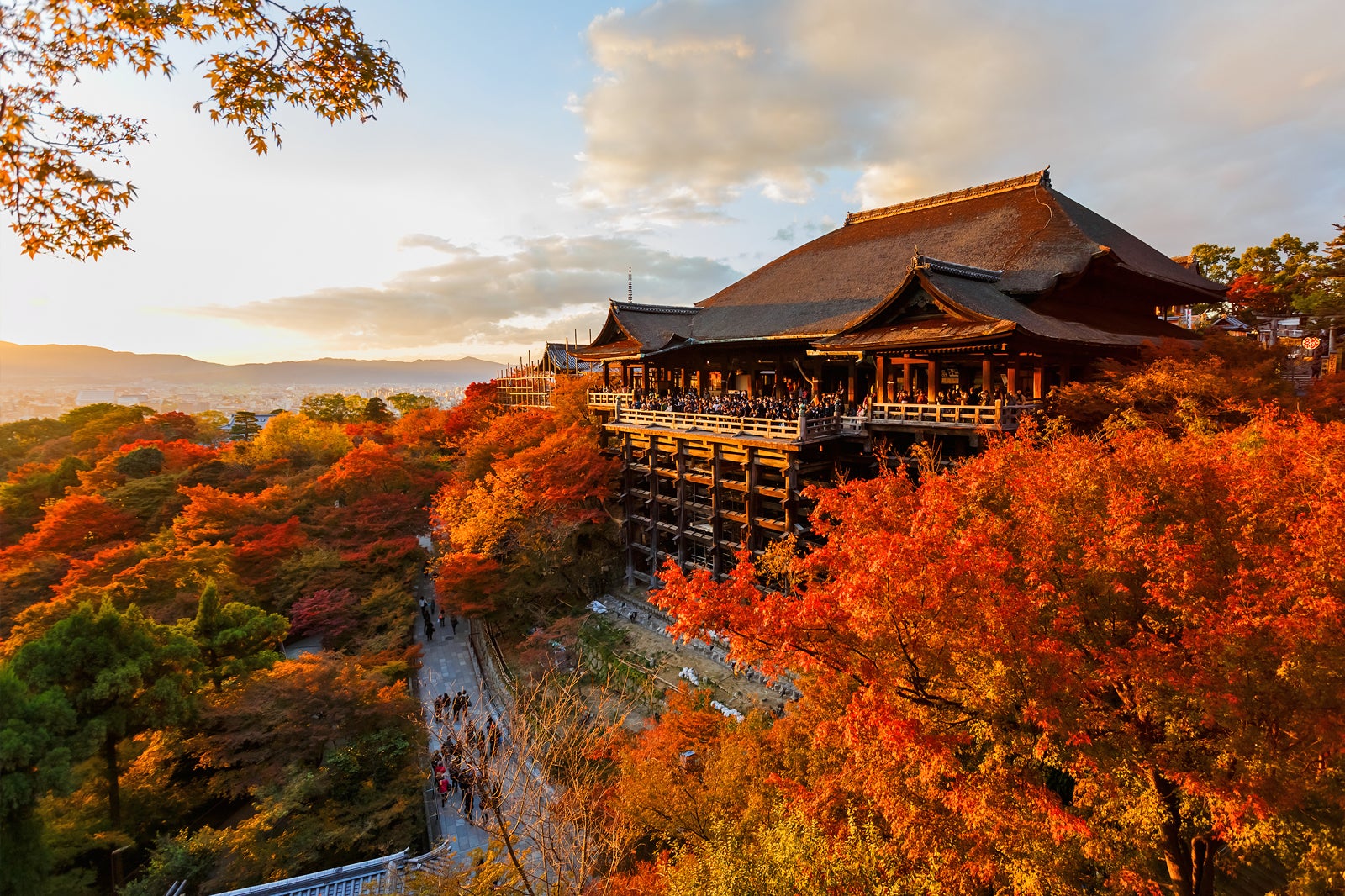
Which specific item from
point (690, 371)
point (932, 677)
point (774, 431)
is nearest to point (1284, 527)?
point (932, 677)

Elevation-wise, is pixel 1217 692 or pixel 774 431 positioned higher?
pixel 774 431

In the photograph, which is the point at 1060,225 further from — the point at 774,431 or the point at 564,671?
the point at 564,671

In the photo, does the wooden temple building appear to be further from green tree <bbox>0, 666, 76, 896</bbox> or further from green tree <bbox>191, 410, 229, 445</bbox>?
green tree <bbox>191, 410, 229, 445</bbox>

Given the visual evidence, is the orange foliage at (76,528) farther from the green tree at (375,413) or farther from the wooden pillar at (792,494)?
the wooden pillar at (792,494)

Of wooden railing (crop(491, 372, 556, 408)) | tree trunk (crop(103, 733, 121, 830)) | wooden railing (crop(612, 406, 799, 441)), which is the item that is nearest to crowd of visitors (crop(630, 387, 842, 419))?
wooden railing (crop(612, 406, 799, 441))

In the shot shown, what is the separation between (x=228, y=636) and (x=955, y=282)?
71.7 ft

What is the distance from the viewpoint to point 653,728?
13.6 meters

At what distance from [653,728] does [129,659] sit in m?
11.4

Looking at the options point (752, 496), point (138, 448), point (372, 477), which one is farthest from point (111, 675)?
point (138, 448)

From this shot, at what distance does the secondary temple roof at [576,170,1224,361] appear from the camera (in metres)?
16.3

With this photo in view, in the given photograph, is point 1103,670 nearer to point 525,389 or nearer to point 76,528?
point 76,528

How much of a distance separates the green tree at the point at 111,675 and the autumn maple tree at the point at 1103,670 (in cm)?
1292

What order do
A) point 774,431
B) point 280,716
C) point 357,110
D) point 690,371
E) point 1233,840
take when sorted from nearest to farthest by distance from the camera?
point 357,110, point 1233,840, point 280,716, point 774,431, point 690,371

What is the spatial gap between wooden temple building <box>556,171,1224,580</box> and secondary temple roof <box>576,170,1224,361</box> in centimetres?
8
